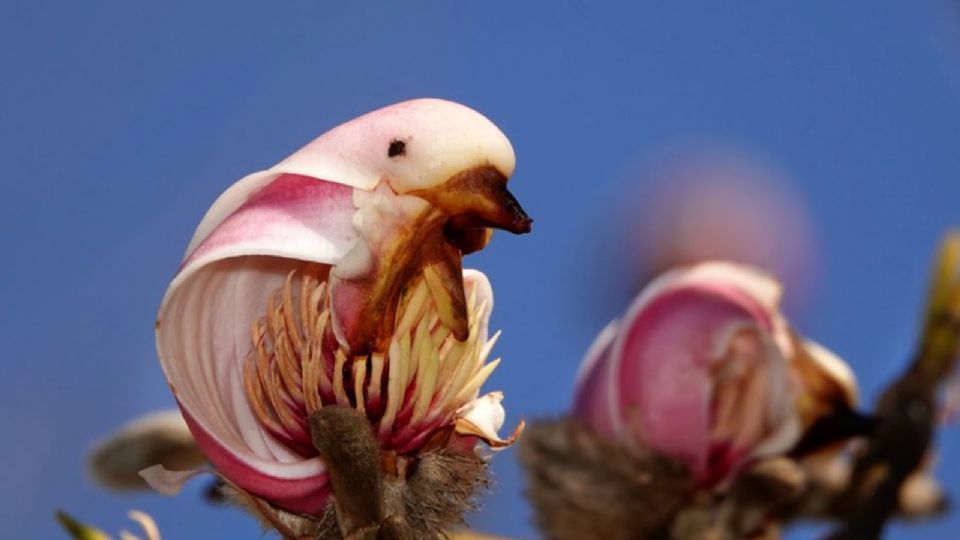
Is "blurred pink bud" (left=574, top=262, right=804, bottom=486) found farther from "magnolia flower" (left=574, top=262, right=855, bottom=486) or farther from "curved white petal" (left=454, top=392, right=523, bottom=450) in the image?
"curved white petal" (left=454, top=392, right=523, bottom=450)

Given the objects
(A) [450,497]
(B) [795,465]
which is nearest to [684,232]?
(B) [795,465]

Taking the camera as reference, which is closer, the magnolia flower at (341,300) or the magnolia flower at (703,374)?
the magnolia flower at (341,300)

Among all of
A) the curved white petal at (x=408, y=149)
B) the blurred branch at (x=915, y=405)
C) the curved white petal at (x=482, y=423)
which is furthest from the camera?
the blurred branch at (x=915, y=405)

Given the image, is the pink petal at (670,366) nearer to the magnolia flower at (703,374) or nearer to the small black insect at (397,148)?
the magnolia flower at (703,374)

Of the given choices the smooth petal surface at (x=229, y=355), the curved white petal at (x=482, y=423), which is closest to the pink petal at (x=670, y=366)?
the curved white petal at (x=482, y=423)

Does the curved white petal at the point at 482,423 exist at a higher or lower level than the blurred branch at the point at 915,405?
higher

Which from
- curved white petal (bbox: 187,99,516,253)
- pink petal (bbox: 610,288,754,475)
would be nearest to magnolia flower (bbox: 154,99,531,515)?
curved white petal (bbox: 187,99,516,253)

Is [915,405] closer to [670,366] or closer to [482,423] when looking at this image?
[670,366]

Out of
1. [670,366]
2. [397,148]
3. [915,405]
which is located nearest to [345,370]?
[397,148]

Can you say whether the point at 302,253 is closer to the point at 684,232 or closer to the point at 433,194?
the point at 433,194
